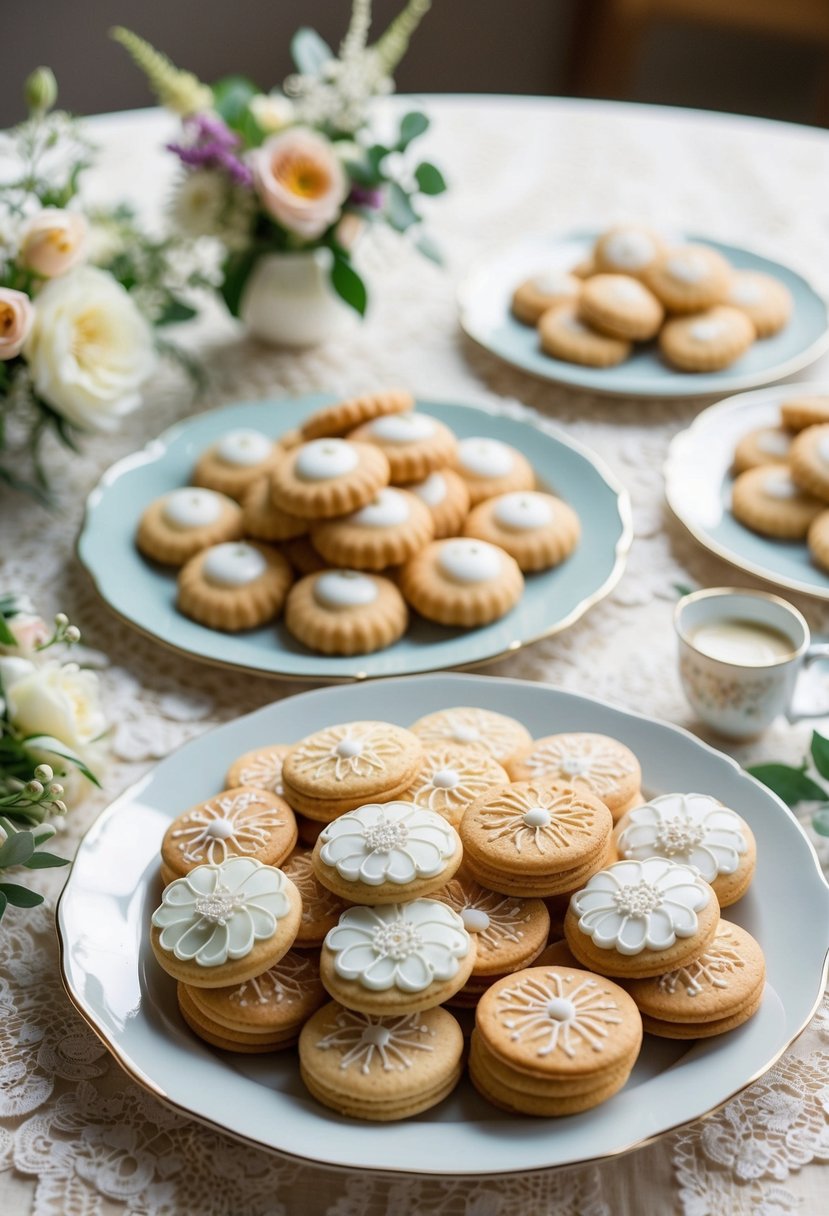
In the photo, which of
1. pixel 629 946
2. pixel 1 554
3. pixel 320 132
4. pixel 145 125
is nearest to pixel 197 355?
pixel 320 132

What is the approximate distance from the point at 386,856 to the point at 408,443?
0.75 m

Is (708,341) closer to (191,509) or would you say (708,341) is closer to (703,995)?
(191,509)

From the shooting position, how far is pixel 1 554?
1.69 meters

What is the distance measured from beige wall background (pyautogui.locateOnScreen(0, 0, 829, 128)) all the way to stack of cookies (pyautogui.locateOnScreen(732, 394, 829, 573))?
3058 mm

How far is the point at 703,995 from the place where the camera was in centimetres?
100

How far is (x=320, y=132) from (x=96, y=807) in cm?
117

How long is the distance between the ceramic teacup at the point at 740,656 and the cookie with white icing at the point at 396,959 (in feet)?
1.60

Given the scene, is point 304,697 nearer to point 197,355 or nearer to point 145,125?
point 197,355

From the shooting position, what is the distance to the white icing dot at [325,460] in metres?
1.56

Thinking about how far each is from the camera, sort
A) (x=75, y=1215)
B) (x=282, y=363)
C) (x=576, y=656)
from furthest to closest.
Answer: (x=282, y=363), (x=576, y=656), (x=75, y=1215)

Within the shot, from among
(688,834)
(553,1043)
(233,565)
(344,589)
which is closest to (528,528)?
(344,589)

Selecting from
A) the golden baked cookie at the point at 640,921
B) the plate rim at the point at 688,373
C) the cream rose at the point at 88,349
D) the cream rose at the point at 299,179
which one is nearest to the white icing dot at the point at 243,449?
the cream rose at the point at 88,349

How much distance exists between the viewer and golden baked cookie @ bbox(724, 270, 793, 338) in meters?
2.06

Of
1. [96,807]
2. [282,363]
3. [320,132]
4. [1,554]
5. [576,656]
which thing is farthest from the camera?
[282,363]
